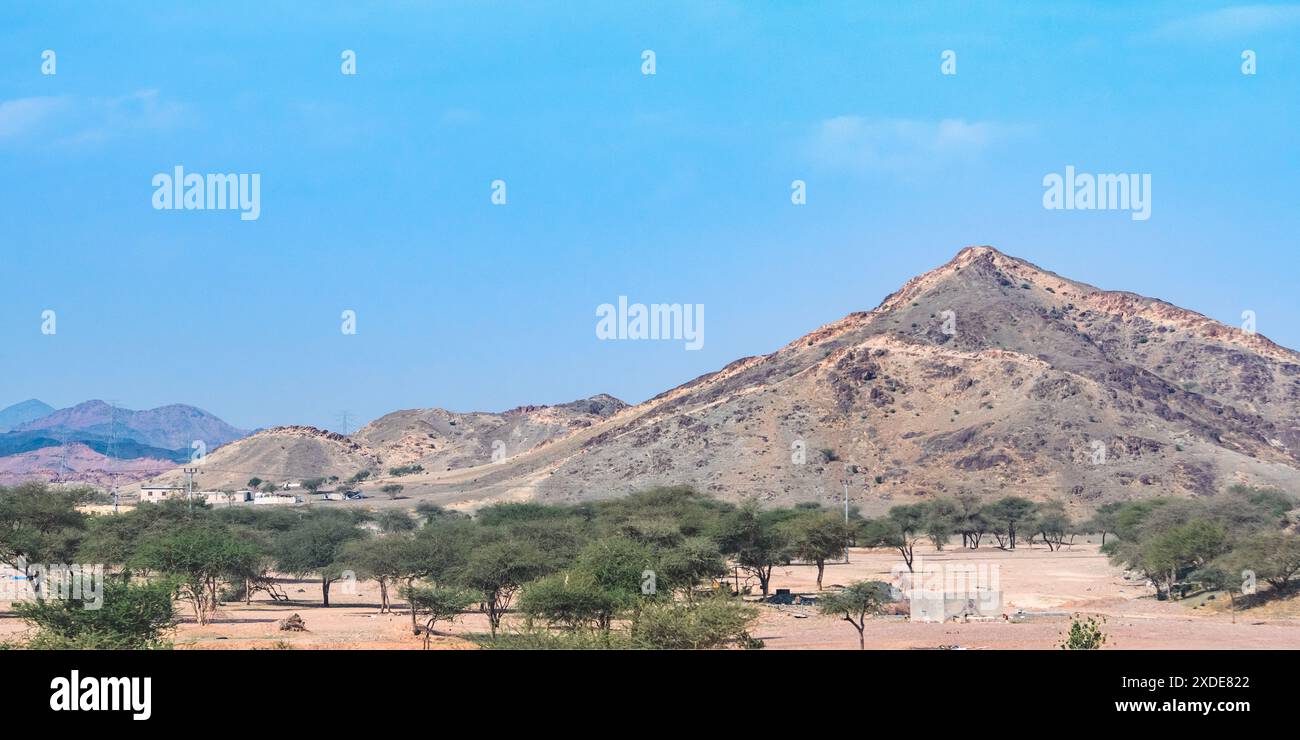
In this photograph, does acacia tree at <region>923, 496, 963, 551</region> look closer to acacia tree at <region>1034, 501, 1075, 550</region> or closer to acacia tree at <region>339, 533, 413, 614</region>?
acacia tree at <region>1034, 501, 1075, 550</region>

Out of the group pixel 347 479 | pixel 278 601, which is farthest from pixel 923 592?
pixel 347 479

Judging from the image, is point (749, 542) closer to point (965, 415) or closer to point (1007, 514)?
point (1007, 514)

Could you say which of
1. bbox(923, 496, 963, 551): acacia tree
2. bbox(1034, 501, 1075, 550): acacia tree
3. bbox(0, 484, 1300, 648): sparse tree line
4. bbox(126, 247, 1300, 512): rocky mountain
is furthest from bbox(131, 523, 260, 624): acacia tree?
bbox(126, 247, 1300, 512): rocky mountain

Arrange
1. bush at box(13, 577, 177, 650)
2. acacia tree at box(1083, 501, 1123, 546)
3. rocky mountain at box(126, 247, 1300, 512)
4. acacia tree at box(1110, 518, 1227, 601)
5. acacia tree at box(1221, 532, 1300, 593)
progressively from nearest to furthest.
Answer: bush at box(13, 577, 177, 650) < acacia tree at box(1221, 532, 1300, 593) < acacia tree at box(1110, 518, 1227, 601) < acacia tree at box(1083, 501, 1123, 546) < rocky mountain at box(126, 247, 1300, 512)
